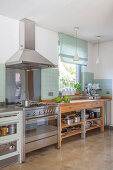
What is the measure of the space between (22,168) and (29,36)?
2434 mm

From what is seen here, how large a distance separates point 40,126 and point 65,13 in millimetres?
2146

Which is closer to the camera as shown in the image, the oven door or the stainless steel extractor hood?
the oven door

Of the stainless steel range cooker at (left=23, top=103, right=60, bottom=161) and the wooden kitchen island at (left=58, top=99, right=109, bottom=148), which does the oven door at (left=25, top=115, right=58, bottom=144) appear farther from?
the wooden kitchen island at (left=58, top=99, right=109, bottom=148)

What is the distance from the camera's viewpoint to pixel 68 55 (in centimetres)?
477

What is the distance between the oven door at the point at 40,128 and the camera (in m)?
3.09

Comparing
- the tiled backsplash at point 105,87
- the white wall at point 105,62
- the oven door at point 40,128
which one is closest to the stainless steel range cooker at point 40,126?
the oven door at point 40,128

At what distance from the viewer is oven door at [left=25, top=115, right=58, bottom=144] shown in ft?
10.1

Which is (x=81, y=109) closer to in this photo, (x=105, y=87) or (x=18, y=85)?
(x=18, y=85)

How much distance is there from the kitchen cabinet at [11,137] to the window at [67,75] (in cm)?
205

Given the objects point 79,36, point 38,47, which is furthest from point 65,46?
point 38,47

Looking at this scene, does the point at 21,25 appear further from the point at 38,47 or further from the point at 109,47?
the point at 109,47

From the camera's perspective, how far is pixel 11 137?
9.32ft

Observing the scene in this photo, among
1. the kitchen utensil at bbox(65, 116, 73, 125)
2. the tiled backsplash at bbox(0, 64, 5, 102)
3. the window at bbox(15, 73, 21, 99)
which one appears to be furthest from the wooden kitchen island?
the tiled backsplash at bbox(0, 64, 5, 102)

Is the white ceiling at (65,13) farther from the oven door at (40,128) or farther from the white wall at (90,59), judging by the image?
the oven door at (40,128)
